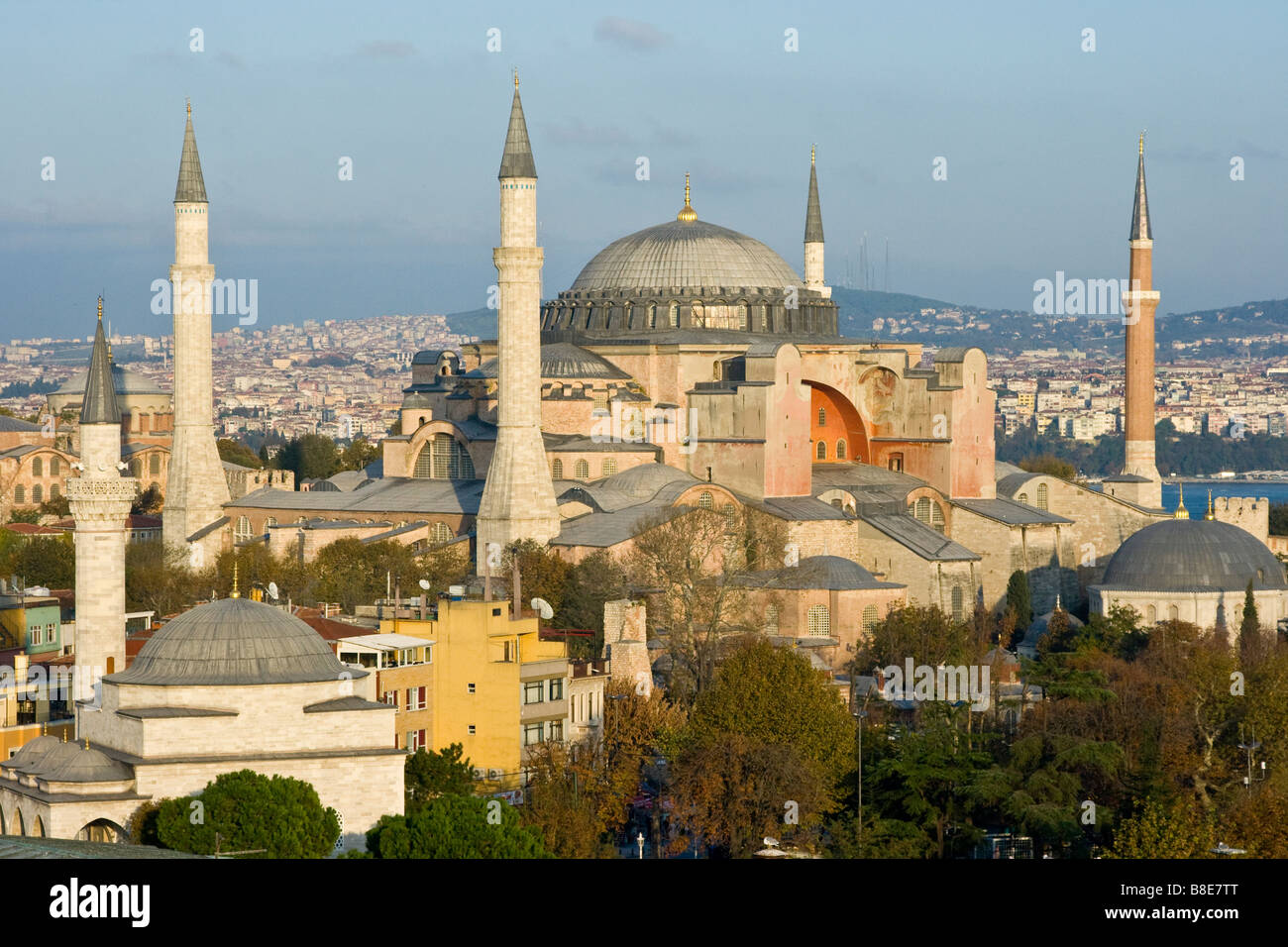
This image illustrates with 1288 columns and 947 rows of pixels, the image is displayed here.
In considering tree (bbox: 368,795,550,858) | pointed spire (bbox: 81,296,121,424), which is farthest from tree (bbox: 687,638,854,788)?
pointed spire (bbox: 81,296,121,424)

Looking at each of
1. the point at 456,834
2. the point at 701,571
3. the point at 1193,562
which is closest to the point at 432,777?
the point at 456,834

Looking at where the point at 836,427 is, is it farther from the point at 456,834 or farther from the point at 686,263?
the point at 456,834

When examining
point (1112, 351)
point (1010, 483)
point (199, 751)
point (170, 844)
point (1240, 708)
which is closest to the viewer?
point (170, 844)

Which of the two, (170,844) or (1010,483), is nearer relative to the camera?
(170,844)

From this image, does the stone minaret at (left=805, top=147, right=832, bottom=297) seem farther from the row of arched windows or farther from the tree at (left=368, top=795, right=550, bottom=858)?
the tree at (left=368, top=795, right=550, bottom=858)

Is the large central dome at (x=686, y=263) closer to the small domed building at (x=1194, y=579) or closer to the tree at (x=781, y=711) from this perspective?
the small domed building at (x=1194, y=579)

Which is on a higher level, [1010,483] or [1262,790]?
[1010,483]

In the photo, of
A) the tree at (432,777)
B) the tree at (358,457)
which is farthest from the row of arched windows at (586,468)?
the tree at (358,457)
